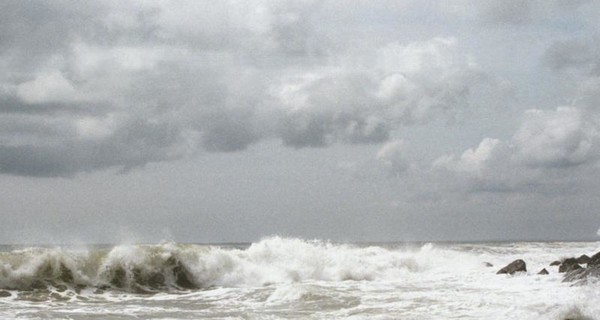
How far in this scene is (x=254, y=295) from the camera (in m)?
19.0

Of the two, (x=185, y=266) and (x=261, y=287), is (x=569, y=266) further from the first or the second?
(x=185, y=266)

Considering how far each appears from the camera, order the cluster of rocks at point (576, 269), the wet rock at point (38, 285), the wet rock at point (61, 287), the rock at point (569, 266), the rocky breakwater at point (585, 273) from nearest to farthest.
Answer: the rocky breakwater at point (585, 273), the cluster of rocks at point (576, 269), the wet rock at point (61, 287), the wet rock at point (38, 285), the rock at point (569, 266)

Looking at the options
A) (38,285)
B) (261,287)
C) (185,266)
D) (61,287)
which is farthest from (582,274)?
(38,285)

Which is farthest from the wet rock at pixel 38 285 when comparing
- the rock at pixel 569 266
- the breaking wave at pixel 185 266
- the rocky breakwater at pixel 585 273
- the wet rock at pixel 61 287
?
the rock at pixel 569 266

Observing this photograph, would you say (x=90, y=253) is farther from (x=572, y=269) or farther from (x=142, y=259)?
(x=572, y=269)

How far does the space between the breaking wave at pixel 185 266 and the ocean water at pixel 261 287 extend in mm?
38

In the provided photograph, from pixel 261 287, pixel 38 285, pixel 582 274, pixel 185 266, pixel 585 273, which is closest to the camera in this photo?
pixel 585 273

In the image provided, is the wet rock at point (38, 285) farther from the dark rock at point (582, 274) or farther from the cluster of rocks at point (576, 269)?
the dark rock at point (582, 274)

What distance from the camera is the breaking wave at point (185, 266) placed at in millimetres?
21250

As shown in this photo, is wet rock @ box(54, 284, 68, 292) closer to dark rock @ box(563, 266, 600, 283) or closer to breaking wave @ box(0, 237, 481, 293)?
breaking wave @ box(0, 237, 481, 293)

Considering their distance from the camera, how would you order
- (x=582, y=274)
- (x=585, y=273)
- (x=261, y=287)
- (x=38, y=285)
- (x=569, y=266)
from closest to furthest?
(x=585, y=273)
(x=582, y=274)
(x=38, y=285)
(x=261, y=287)
(x=569, y=266)

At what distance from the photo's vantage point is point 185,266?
23.9 metres

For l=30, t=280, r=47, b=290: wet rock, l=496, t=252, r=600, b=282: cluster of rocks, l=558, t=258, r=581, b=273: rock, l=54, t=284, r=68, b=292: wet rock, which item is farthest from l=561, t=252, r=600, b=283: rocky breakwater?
l=30, t=280, r=47, b=290: wet rock

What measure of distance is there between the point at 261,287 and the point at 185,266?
3.80 metres
